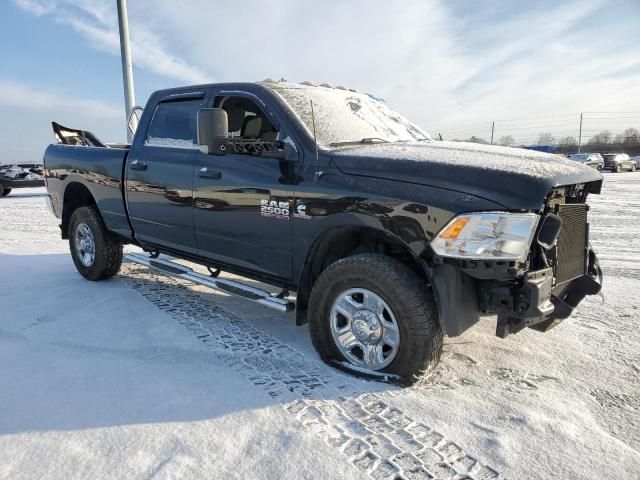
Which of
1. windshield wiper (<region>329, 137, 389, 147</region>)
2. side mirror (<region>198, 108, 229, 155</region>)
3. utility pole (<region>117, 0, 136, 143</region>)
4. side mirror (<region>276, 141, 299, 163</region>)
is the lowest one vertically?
side mirror (<region>276, 141, 299, 163</region>)

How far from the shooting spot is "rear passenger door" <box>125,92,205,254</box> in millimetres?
3977

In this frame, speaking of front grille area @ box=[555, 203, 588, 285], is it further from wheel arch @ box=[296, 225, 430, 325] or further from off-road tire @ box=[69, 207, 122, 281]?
off-road tire @ box=[69, 207, 122, 281]

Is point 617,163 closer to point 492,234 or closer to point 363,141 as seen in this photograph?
point 363,141

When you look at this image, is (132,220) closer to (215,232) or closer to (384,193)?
(215,232)

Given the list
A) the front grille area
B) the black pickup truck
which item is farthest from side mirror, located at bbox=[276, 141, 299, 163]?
the front grille area

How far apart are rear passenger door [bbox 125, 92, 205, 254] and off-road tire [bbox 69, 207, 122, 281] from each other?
64cm

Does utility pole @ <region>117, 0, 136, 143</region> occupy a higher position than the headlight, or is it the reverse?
utility pole @ <region>117, 0, 136, 143</region>

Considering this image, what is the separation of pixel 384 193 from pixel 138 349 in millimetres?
2065

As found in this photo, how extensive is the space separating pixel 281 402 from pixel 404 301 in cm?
89

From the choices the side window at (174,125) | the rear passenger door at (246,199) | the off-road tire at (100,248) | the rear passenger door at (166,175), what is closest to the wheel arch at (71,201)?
the off-road tire at (100,248)

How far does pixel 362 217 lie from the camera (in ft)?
9.19

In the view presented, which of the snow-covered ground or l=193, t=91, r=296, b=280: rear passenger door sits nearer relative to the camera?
the snow-covered ground

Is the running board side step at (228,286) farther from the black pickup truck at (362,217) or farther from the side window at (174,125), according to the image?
the side window at (174,125)

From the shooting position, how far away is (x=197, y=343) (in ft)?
11.3
